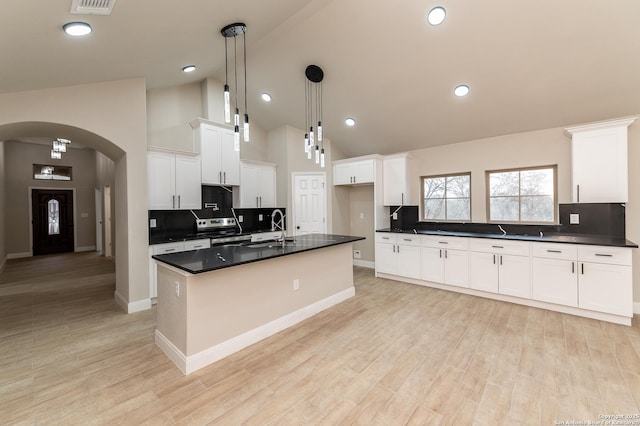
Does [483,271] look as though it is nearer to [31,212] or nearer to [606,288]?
[606,288]

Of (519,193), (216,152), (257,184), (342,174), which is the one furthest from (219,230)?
(519,193)

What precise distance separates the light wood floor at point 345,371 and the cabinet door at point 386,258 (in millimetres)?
1399

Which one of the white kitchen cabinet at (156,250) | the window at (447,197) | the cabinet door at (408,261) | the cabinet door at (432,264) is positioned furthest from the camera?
the window at (447,197)

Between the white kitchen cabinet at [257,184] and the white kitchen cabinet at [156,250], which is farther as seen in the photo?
the white kitchen cabinet at [257,184]

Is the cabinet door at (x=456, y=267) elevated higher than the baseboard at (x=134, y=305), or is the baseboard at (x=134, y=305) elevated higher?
the cabinet door at (x=456, y=267)

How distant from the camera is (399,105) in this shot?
439cm

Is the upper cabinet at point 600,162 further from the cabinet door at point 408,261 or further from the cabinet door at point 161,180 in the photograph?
the cabinet door at point 161,180

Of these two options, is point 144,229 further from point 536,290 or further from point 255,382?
point 536,290

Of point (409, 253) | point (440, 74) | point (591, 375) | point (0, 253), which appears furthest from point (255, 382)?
point (0, 253)

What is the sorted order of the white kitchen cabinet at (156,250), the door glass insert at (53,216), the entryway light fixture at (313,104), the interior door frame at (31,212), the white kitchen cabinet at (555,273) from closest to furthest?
the white kitchen cabinet at (555,273) → the entryway light fixture at (313,104) → the white kitchen cabinet at (156,250) → the interior door frame at (31,212) → the door glass insert at (53,216)

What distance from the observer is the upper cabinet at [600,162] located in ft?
11.0

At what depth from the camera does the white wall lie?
319 cm

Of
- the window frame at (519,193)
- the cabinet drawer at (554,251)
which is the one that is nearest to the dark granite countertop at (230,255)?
the cabinet drawer at (554,251)

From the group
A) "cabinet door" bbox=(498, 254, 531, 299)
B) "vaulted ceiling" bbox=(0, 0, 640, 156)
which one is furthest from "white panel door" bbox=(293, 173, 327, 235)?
"cabinet door" bbox=(498, 254, 531, 299)
